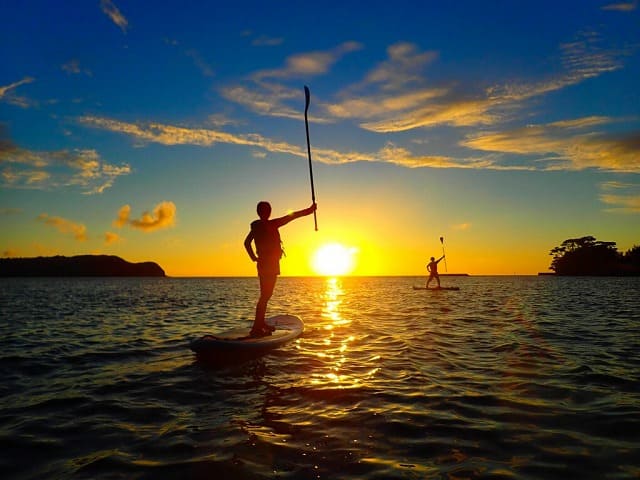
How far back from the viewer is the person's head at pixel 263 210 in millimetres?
10430

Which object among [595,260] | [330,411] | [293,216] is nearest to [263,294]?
[293,216]

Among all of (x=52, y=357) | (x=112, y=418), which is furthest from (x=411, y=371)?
(x=52, y=357)

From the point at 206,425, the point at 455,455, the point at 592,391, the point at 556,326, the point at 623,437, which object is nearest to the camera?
the point at 455,455

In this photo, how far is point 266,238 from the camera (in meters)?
10.5

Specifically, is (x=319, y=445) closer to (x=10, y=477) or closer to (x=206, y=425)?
(x=206, y=425)

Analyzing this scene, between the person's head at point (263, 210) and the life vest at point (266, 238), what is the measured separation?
14 centimetres

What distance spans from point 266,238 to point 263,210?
719mm

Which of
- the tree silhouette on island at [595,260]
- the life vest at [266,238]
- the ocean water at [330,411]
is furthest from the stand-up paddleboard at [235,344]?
the tree silhouette on island at [595,260]

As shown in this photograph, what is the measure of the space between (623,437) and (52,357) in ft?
38.1

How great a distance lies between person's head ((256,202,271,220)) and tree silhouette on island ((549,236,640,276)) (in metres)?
146

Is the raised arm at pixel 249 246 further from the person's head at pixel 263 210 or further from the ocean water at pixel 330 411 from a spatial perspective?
the ocean water at pixel 330 411

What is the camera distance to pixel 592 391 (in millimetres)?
6742

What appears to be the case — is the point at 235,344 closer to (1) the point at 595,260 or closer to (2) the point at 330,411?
(2) the point at 330,411

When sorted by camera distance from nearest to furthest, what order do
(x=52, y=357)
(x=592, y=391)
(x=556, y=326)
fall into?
1. (x=592, y=391)
2. (x=52, y=357)
3. (x=556, y=326)
